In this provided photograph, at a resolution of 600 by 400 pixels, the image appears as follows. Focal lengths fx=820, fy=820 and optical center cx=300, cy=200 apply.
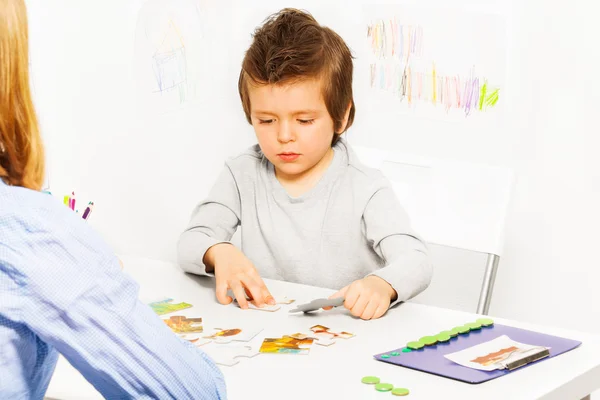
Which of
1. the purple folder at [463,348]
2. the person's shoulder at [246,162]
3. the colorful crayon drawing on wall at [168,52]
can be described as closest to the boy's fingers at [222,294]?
the purple folder at [463,348]

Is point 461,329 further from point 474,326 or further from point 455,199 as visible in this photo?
point 455,199

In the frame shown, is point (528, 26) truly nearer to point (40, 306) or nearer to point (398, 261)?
point (398, 261)

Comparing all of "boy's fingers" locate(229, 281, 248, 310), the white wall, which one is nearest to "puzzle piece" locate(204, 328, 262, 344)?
"boy's fingers" locate(229, 281, 248, 310)

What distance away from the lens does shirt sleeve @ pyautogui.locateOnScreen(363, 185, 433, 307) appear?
1.27m

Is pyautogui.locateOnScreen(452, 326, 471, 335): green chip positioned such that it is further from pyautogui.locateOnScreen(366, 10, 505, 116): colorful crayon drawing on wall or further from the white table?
pyautogui.locateOnScreen(366, 10, 505, 116): colorful crayon drawing on wall

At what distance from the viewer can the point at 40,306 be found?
1.81 ft

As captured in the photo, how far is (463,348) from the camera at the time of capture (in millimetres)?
1029

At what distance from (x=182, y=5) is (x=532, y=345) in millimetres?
1800

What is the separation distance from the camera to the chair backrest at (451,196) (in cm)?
165

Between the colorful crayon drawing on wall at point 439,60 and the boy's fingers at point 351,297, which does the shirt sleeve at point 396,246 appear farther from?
the colorful crayon drawing on wall at point 439,60

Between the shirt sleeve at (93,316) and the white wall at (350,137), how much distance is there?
1.61 meters

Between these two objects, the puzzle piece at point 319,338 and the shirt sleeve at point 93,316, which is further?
the puzzle piece at point 319,338

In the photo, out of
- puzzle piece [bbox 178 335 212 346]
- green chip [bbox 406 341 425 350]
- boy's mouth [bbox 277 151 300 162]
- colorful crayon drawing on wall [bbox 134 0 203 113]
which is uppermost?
colorful crayon drawing on wall [bbox 134 0 203 113]

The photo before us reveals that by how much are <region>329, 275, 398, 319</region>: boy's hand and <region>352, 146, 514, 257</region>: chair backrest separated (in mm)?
502
